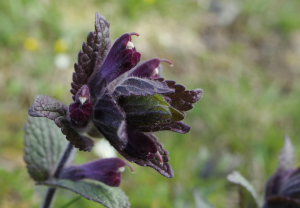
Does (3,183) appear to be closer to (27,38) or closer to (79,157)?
(79,157)

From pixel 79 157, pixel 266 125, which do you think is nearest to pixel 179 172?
pixel 79 157

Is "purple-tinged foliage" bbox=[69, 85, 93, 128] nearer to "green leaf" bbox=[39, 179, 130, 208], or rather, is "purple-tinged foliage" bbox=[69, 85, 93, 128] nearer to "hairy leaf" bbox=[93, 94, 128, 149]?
"hairy leaf" bbox=[93, 94, 128, 149]

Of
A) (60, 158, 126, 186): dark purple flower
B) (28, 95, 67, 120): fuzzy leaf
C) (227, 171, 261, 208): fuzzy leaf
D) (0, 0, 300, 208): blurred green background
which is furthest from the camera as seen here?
(0, 0, 300, 208): blurred green background

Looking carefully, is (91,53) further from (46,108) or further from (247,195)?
(247,195)

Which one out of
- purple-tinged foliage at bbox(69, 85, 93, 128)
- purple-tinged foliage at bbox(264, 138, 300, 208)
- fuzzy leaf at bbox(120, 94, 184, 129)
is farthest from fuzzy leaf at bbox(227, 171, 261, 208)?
purple-tinged foliage at bbox(69, 85, 93, 128)

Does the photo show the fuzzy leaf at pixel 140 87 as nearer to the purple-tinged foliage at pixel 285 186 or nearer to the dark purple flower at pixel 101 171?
the dark purple flower at pixel 101 171
